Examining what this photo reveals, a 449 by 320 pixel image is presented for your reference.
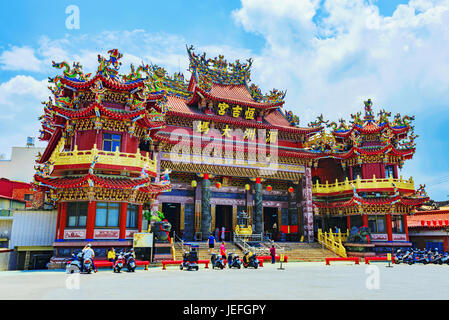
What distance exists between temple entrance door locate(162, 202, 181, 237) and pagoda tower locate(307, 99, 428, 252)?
1246cm

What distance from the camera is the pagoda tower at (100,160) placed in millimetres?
19422

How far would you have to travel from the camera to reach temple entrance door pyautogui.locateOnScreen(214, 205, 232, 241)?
31.5 meters

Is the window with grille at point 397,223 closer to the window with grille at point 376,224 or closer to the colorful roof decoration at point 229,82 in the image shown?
the window with grille at point 376,224

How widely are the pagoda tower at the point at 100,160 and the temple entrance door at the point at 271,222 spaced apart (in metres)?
14.2

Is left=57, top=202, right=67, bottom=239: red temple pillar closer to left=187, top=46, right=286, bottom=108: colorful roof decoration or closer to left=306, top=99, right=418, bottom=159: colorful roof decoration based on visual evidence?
left=187, top=46, right=286, bottom=108: colorful roof decoration

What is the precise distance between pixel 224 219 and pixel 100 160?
14949mm

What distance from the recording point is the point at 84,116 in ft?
67.5

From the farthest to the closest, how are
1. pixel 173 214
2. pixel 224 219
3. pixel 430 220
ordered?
1. pixel 430 220
2. pixel 224 219
3. pixel 173 214

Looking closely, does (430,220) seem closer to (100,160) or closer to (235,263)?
(235,263)

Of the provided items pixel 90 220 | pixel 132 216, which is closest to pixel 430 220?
pixel 132 216

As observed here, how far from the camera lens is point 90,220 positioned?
19.4 meters

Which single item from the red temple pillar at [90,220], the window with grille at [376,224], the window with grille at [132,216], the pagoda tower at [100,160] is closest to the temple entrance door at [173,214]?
the pagoda tower at [100,160]

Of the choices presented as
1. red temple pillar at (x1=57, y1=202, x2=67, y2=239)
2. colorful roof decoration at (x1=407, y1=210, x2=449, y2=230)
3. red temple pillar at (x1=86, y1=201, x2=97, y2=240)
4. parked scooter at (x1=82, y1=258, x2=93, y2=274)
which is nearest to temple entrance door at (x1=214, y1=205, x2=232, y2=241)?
red temple pillar at (x1=86, y1=201, x2=97, y2=240)
